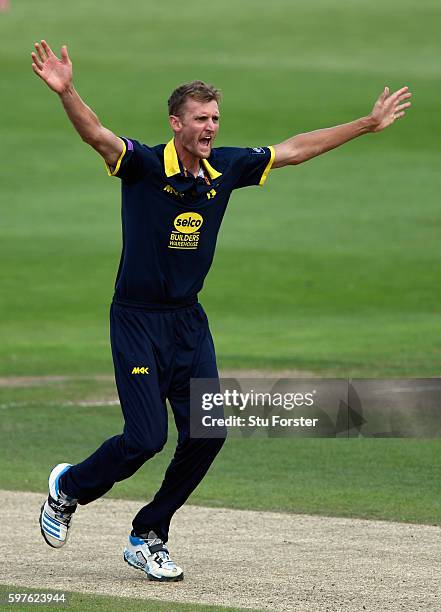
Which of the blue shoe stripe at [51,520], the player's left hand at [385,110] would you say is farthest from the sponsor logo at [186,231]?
the blue shoe stripe at [51,520]

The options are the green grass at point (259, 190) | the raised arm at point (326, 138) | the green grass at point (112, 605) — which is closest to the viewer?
the green grass at point (112, 605)

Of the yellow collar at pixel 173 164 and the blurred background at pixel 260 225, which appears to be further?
the blurred background at pixel 260 225

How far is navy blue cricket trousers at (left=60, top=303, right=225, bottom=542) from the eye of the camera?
310 inches

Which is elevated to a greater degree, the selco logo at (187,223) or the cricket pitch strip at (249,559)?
the selco logo at (187,223)

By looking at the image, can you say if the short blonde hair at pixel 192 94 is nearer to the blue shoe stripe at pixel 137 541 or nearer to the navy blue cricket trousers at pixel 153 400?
the navy blue cricket trousers at pixel 153 400

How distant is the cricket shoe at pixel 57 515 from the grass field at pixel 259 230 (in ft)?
2.09

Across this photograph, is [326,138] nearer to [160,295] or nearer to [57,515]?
[160,295]

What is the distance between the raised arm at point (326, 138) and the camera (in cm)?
846

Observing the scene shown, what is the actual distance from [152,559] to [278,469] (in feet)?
12.5

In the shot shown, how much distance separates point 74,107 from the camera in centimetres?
754

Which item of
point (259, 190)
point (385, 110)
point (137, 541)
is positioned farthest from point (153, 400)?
point (259, 190)

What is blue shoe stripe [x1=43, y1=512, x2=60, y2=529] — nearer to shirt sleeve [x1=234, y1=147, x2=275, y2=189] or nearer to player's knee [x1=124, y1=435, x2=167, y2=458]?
player's knee [x1=124, y1=435, x2=167, y2=458]

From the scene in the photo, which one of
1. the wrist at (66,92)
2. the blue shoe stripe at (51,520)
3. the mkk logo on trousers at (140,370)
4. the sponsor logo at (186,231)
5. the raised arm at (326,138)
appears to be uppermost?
the wrist at (66,92)

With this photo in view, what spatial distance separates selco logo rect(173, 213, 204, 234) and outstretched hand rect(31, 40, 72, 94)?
2.94 ft
